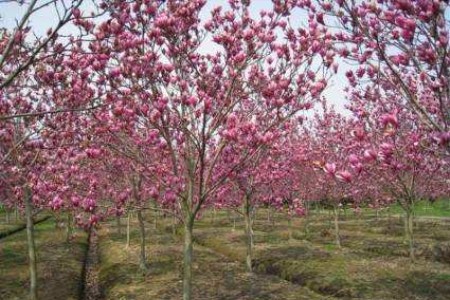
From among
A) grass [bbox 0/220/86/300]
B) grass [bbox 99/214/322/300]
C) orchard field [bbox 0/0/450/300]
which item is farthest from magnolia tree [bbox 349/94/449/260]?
grass [bbox 0/220/86/300]

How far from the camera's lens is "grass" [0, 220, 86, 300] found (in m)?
19.3

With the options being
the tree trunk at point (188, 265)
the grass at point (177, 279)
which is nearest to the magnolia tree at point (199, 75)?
the tree trunk at point (188, 265)

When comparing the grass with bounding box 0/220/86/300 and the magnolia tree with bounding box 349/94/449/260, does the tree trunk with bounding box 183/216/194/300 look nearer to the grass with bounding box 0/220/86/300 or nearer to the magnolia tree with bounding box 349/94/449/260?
the magnolia tree with bounding box 349/94/449/260

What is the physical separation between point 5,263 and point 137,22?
18.1 m

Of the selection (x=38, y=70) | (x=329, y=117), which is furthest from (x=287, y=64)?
(x=329, y=117)

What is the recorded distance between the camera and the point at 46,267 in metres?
23.6

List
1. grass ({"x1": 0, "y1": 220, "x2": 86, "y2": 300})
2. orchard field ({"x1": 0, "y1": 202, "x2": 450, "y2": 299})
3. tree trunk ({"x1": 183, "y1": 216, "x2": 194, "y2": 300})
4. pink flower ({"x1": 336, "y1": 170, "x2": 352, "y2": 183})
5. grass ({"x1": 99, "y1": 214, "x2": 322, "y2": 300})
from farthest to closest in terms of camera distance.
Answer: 1. grass ({"x1": 0, "y1": 220, "x2": 86, "y2": 300})
2. orchard field ({"x1": 0, "y1": 202, "x2": 450, "y2": 299})
3. grass ({"x1": 99, "y1": 214, "x2": 322, "y2": 300})
4. tree trunk ({"x1": 183, "y1": 216, "x2": 194, "y2": 300})
5. pink flower ({"x1": 336, "y1": 170, "x2": 352, "y2": 183})

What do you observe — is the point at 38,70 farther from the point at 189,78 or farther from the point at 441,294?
the point at 441,294

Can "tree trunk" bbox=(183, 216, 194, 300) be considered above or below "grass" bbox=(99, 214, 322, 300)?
above

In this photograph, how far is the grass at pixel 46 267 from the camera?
63.4ft

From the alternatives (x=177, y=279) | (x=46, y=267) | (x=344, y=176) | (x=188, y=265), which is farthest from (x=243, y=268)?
(x=344, y=176)

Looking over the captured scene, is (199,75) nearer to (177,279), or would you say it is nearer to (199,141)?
Result: (199,141)

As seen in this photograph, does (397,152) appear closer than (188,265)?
Yes

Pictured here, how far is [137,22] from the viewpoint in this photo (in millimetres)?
11586
